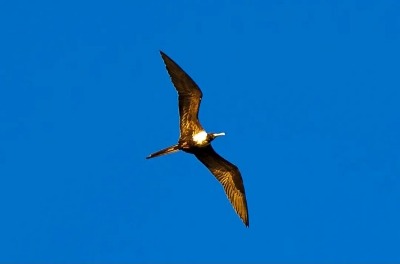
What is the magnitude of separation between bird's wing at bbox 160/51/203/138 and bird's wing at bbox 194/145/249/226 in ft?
2.87

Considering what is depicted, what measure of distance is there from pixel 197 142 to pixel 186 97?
1.09 m

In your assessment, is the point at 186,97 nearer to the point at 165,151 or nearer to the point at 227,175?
the point at 165,151

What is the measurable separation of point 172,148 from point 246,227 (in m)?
2.56

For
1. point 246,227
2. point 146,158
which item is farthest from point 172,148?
point 246,227

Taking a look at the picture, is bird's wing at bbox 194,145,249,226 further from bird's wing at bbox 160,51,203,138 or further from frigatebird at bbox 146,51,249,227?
bird's wing at bbox 160,51,203,138

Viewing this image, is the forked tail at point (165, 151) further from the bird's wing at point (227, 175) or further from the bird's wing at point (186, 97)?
the bird's wing at point (227, 175)

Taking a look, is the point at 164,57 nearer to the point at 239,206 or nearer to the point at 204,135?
the point at 204,135

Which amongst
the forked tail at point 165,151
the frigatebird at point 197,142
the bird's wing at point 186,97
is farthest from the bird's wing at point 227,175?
the forked tail at point 165,151

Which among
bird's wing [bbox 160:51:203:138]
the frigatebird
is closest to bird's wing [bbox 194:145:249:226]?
the frigatebird

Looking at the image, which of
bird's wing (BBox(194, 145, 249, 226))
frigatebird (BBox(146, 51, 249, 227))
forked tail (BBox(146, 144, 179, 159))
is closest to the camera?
forked tail (BBox(146, 144, 179, 159))

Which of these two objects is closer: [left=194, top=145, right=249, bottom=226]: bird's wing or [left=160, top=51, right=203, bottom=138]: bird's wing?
[left=160, top=51, right=203, bottom=138]: bird's wing

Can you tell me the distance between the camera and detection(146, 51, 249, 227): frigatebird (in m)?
24.9

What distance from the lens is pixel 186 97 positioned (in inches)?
990

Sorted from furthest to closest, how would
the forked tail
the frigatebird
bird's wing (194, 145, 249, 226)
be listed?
bird's wing (194, 145, 249, 226) < the frigatebird < the forked tail
